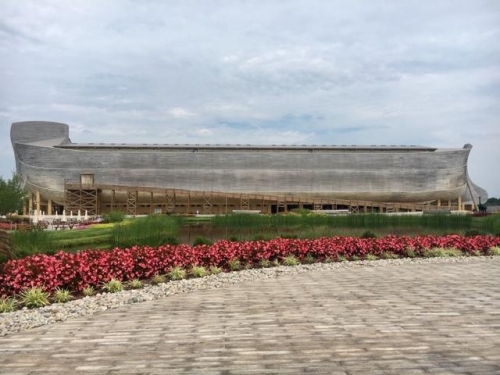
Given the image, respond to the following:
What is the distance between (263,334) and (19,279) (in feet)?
17.8

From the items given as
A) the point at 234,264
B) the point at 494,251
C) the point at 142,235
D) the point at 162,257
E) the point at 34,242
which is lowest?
the point at 494,251

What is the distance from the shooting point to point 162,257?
11586mm

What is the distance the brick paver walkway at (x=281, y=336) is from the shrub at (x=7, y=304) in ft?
5.58

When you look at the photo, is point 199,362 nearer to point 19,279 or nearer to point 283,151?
point 19,279

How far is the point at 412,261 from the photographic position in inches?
605

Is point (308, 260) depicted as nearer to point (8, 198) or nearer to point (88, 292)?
point (88, 292)

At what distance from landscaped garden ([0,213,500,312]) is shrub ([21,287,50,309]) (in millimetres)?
11

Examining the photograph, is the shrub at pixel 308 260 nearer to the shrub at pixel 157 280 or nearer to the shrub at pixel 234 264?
the shrub at pixel 234 264

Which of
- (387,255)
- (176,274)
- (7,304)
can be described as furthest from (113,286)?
(387,255)

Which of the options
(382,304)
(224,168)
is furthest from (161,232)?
(224,168)

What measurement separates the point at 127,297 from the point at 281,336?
13.2 ft

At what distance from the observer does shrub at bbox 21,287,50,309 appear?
27.6 ft

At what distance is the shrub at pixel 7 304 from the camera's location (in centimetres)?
802

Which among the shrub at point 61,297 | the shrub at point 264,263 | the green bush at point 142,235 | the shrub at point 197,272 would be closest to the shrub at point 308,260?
the shrub at point 264,263
